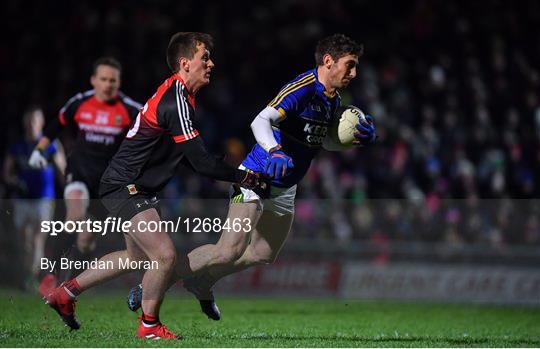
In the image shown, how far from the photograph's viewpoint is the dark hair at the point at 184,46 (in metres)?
7.57

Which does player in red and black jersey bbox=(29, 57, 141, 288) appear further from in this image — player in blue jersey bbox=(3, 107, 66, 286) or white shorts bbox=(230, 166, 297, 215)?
player in blue jersey bbox=(3, 107, 66, 286)

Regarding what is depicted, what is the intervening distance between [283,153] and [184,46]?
1.14 metres

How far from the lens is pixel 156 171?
763 cm

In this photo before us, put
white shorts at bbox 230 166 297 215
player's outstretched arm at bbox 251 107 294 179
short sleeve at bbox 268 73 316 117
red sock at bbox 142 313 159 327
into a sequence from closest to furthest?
red sock at bbox 142 313 159 327, player's outstretched arm at bbox 251 107 294 179, short sleeve at bbox 268 73 316 117, white shorts at bbox 230 166 297 215

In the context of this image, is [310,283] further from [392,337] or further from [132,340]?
[132,340]

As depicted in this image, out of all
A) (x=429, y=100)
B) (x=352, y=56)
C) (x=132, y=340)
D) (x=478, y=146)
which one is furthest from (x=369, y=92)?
(x=132, y=340)

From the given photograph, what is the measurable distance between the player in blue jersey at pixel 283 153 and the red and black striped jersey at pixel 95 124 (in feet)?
8.79

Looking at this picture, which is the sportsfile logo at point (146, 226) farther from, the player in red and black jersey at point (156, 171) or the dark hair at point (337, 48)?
the dark hair at point (337, 48)

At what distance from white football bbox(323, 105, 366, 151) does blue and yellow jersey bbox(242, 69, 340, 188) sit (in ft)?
0.20

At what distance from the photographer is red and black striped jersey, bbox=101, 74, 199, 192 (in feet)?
23.9

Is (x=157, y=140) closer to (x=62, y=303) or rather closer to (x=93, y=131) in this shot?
(x=62, y=303)

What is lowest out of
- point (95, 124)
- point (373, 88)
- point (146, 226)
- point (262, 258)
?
point (262, 258)

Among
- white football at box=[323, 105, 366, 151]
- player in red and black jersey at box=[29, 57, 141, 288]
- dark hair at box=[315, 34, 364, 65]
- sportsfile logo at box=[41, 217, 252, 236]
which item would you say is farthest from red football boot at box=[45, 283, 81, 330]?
dark hair at box=[315, 34, 364, 65]

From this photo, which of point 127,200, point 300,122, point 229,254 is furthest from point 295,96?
point 127,200
